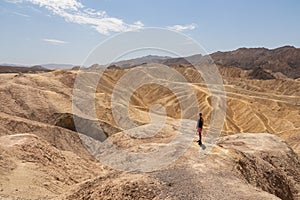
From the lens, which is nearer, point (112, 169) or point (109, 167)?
point (112, 169)

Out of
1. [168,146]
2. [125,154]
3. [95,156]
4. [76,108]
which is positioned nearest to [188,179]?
[168,146]

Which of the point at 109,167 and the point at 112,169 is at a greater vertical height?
the point at 112,169

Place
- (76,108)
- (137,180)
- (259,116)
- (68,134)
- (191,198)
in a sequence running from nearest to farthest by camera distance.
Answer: (191,198) < (137,180) < (68,134) < (76,108) < (259,116)

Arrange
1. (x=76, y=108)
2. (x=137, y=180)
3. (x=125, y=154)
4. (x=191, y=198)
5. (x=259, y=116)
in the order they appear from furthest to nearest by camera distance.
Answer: (x=259, y=116) < (x=76, y=108) < (x=125, y=154) < (x=137, y=180) < (x=191, y=198)

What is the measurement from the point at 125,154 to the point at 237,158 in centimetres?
663

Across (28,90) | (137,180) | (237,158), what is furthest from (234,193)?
(28,90)

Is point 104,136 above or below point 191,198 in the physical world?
below

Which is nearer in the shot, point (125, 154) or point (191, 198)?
point (191, 198)

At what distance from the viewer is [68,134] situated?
3428cm

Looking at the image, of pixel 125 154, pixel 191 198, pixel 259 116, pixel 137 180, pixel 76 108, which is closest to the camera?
pixel 191 198

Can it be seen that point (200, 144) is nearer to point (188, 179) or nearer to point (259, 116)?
point (188, 179)

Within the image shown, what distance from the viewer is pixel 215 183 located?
51.5 ft

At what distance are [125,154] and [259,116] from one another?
64.3 metres

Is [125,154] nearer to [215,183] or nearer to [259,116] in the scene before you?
[215,183]
